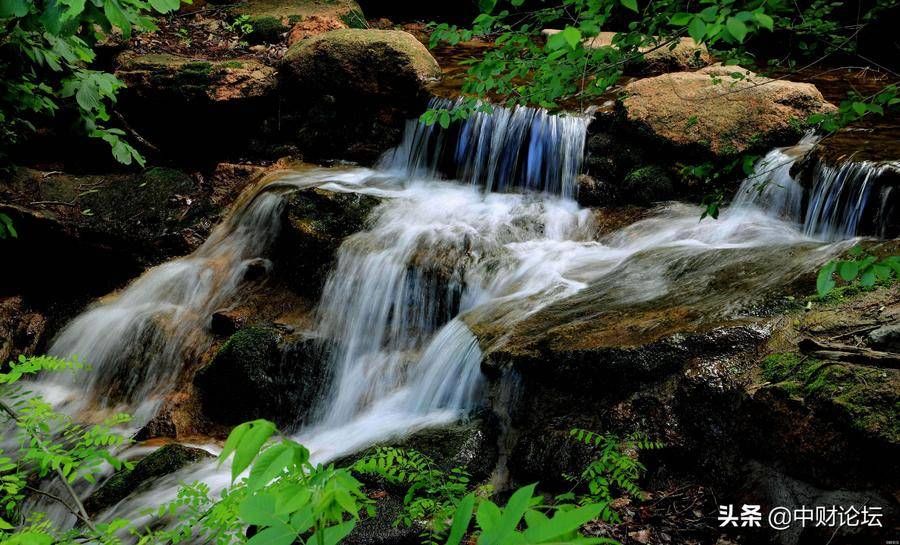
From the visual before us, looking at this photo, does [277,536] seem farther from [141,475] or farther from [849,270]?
[141,475]

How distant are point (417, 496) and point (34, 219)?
733 centimetres

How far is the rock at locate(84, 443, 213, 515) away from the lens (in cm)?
493

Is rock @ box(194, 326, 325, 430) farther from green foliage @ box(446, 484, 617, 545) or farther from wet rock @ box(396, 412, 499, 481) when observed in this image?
green foliage @ box(446, 484, 617, 545)

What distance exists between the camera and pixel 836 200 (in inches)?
231

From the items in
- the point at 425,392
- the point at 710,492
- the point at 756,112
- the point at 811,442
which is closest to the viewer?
the point at 811,442

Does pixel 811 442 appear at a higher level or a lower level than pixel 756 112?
lower

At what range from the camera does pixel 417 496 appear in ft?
12.6

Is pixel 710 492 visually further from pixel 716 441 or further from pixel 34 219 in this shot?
pixel 34 219

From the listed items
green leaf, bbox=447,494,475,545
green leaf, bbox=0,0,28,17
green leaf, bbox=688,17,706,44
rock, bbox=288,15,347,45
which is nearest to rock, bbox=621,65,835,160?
green leaf, bbox=688,17,706,44

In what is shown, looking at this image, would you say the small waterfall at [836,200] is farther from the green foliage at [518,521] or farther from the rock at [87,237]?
the rock at [87,237]

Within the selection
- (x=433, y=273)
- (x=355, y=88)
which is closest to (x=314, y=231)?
(x=433, y=273)

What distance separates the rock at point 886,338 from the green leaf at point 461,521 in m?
3.06

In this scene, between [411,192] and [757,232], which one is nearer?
[757,232]

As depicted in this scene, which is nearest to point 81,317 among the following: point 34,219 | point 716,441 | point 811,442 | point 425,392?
point 34,219
